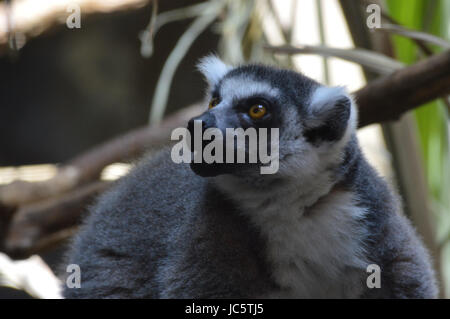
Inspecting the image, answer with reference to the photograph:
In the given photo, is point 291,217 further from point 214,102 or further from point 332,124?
point 214,102

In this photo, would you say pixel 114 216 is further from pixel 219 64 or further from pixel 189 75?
pixel 189 75

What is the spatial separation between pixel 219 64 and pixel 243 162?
64 cm

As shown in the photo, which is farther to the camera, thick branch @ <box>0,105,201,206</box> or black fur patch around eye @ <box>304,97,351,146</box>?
thick branch @ <box>0,105,201,206</box>

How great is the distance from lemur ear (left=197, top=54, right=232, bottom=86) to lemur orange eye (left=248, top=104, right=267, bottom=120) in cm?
38

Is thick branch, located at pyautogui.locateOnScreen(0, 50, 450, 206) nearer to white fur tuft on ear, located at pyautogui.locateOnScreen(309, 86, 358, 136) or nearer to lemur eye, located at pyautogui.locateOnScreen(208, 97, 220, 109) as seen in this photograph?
white fur tuft on ear, located at pyautogui.locateOnScreen(309, 86, 358, 136)

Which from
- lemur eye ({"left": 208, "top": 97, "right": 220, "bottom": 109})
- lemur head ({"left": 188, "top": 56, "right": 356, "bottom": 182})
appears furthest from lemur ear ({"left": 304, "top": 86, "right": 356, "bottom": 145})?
lemur eye ({"left": 208, "top": 97, "right": 220, "bottom": 109})

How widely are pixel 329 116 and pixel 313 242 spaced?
469mm

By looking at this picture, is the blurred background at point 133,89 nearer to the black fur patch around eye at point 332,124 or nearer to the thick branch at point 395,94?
the thick branch at point 395,94

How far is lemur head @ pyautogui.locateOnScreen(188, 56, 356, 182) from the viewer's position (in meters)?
1.97

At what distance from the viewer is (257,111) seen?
1.99 meters

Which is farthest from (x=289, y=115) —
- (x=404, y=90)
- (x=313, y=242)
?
(x=404, y=90)

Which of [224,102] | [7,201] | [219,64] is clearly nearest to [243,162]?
[224,102]
